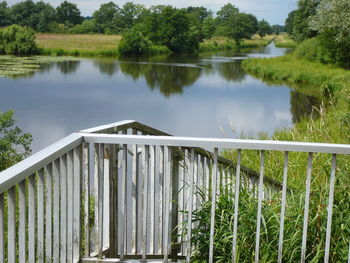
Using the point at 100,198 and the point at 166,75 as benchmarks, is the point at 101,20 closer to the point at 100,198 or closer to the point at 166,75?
the point at 166,75

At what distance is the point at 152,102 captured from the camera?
23.5m

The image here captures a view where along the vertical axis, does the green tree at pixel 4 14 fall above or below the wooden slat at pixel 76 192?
above

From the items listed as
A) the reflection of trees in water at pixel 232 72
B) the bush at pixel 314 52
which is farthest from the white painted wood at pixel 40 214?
the bush at pixel 314 52

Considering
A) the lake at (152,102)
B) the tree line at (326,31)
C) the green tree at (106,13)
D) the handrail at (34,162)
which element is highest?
the green tree at (106,13)

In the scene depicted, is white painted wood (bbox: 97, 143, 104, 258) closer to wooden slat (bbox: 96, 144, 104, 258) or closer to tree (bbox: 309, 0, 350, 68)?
wooden slat (bbox: 96, 144, 104, 258)

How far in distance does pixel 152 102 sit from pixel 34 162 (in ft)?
70.2

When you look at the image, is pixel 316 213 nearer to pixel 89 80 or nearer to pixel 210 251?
pixel 210 251

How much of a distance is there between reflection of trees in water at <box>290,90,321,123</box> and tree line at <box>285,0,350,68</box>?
122 inches

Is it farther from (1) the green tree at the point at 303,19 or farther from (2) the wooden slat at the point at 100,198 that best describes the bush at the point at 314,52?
(2) the wooden slat at the point at 100,198

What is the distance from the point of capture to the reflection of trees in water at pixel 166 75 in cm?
2894

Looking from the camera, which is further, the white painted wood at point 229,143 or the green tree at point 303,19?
the green tree at point 303,19

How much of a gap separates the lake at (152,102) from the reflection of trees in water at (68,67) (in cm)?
35

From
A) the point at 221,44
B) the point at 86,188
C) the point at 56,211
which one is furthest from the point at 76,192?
the point at 221,44

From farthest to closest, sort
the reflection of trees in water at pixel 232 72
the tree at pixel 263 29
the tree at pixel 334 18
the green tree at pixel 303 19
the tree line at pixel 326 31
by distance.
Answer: the tree at pixel 263 29
the green tree at pixel 303 19
the reflection of trees in water at pixel 232 72
the tree line at pixel 326 31
the tree at pixel 334 18
